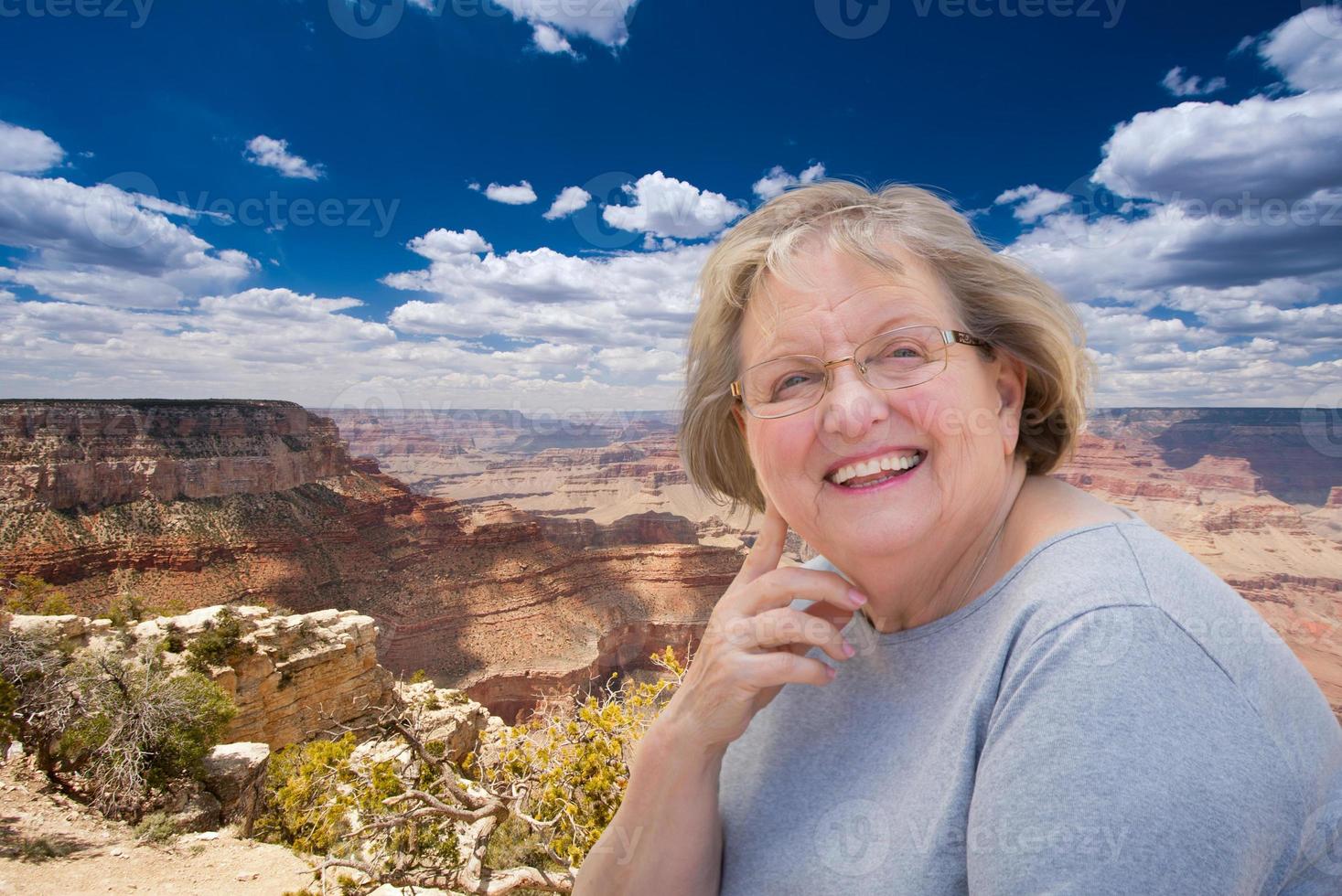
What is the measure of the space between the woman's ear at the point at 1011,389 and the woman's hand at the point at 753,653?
1.63 ft

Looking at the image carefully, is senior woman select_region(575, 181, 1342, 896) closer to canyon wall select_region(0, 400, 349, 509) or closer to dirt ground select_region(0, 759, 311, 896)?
dirt ground select_region(0, 759, 311, 896)

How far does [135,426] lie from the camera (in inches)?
1208

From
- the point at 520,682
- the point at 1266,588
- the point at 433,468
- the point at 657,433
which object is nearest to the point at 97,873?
the point at 520,682

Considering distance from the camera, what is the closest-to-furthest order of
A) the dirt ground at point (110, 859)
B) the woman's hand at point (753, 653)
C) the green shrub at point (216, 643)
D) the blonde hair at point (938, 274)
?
the woman's hand at point (753, 653) < the blonde hair at point (938, 274) < the dirt ground at point (110, 859) < the green shrub at point (216, 643)

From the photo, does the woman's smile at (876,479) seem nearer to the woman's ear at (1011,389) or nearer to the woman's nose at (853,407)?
the woman's nose at (853,407)

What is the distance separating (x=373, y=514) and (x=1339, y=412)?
9350cm

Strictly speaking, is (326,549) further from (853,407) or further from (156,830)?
(853,407)

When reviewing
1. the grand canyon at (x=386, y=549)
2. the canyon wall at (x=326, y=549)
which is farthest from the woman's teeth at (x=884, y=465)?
the canyon wall at (x=326, y=549)

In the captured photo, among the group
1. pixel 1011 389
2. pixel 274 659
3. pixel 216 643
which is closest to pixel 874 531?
pixel 1011 389

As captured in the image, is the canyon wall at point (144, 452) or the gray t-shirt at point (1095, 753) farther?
the canyon wall at point (144, 452)

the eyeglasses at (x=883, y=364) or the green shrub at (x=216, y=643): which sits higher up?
the eyeglasses at (x=883, y=364)

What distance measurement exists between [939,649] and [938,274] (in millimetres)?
748

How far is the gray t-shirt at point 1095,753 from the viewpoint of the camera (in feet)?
2.42

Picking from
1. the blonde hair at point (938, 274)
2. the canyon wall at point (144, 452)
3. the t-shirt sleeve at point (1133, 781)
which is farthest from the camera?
the canyon wall at point (144, 452)
